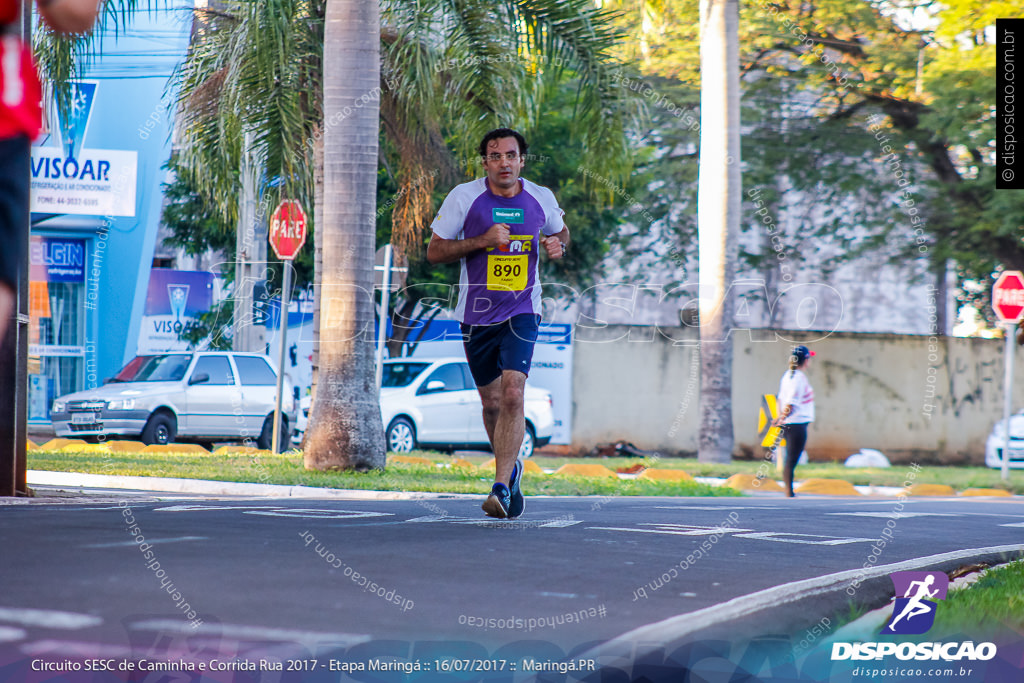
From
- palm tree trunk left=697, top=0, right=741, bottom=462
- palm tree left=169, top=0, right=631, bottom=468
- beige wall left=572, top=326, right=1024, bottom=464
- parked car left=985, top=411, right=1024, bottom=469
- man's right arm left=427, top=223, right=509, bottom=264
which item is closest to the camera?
man's right arm left=427, top=223, right=509, bottom=264

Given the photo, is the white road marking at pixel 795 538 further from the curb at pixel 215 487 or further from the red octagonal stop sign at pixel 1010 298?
the red octagonal stop sign at pixel 1010 298

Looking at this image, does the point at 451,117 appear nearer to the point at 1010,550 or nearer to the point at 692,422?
the point at 1010,550

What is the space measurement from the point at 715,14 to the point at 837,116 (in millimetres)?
6925

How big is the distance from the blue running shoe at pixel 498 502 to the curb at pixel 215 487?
3510 millimetres

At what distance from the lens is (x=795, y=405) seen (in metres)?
13.8

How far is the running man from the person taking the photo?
674cm

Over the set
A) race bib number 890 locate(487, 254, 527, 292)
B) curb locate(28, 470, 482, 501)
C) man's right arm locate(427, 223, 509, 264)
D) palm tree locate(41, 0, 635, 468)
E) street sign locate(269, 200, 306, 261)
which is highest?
palm tree locate(41, 0, 635, 468)

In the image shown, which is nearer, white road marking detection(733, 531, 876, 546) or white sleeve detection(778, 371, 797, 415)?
white road marking detection(733, 531, 876, 546)

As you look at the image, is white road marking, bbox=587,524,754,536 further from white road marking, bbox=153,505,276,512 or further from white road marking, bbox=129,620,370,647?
white road marking, bbox=129,620,370,647

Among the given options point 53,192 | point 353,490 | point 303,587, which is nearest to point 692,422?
point 53,192

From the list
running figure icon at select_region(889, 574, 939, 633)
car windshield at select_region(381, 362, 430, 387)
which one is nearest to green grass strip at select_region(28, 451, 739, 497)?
car windshield at select_region(381, 362, 430, 387)

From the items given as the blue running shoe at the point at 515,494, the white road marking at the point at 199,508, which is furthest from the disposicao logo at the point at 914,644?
the white road marking at the point at 199,508

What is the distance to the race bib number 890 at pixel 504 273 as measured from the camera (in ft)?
22.1

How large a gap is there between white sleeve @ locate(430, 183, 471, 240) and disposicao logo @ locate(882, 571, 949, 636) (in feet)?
9.58
